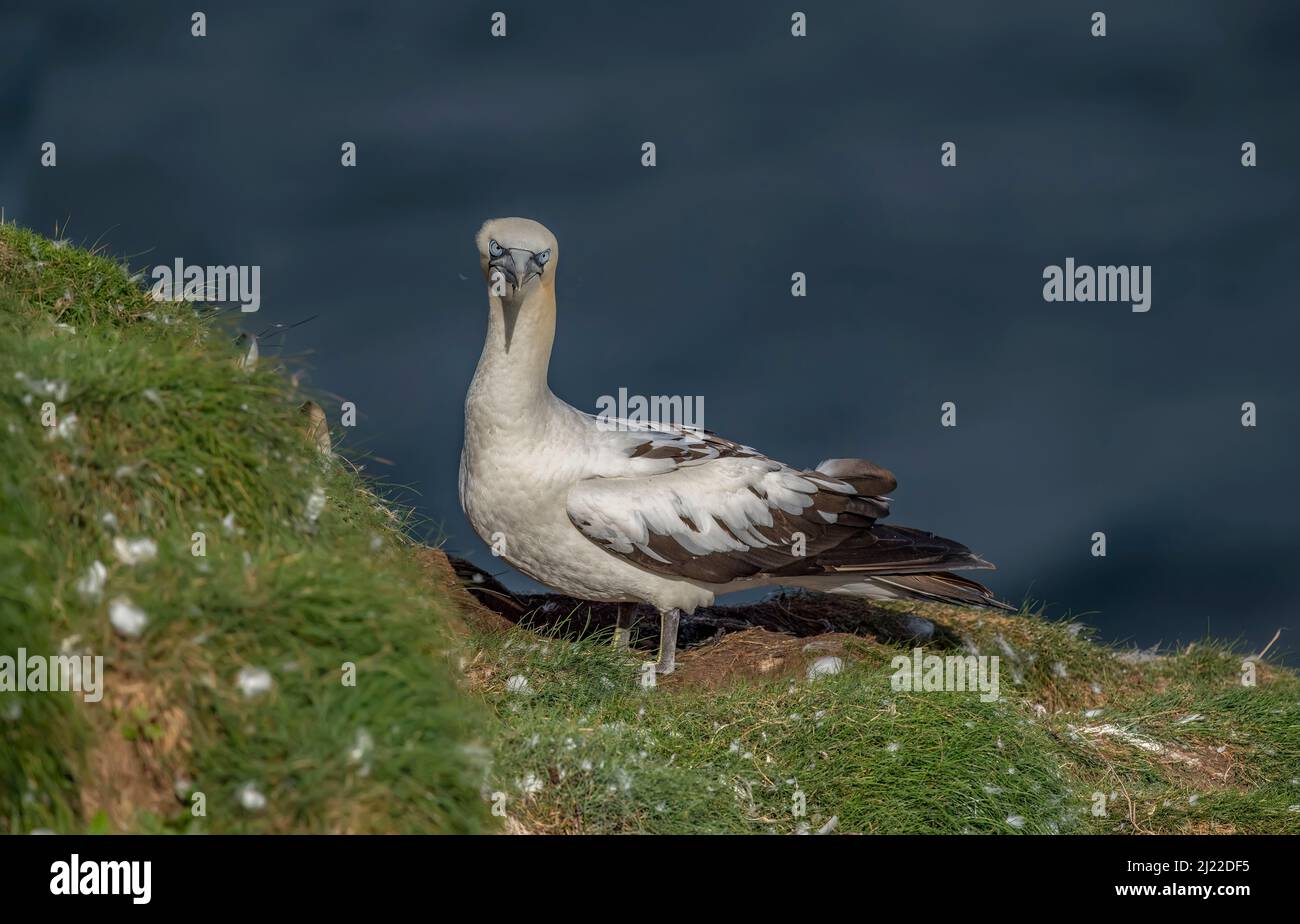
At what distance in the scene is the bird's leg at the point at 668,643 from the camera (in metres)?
10.7

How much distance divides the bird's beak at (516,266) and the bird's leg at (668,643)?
272cm

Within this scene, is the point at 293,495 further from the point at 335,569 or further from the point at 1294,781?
the point at 1294,781

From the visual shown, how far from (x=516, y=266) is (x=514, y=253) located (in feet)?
0.38

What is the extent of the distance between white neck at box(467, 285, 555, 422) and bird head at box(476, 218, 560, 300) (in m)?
0.14

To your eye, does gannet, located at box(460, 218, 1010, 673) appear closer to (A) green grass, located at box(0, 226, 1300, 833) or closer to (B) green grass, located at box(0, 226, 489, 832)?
(A) green grass, located at box(0, 226, 1300, 833)

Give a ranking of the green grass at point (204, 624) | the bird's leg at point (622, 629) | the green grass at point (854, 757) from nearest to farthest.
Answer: the green grass at point (204, 624)
the green grass at point (854, 757)
the bird's leg at point (622, 629)

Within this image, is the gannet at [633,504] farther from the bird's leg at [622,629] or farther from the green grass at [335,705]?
the green grass at [335,705]

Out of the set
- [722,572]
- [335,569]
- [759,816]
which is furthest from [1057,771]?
[335,569]

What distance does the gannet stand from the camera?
35.0ft

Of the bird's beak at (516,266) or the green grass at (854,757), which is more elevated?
the bird's beak at (516,266)

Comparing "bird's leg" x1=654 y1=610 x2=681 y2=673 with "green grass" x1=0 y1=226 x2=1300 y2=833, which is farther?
"bird's leg" x1=654 y1=610 x2=681 y2=673

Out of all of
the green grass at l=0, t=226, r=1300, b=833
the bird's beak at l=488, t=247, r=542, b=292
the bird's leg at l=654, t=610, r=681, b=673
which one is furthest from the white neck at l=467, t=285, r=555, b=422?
the bird's leg at l=654, t=610, r=681, b=673

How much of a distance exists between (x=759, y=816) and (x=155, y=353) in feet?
13.7

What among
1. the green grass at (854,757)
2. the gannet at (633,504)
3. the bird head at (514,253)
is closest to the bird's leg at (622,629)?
the gannet at (633,504)
